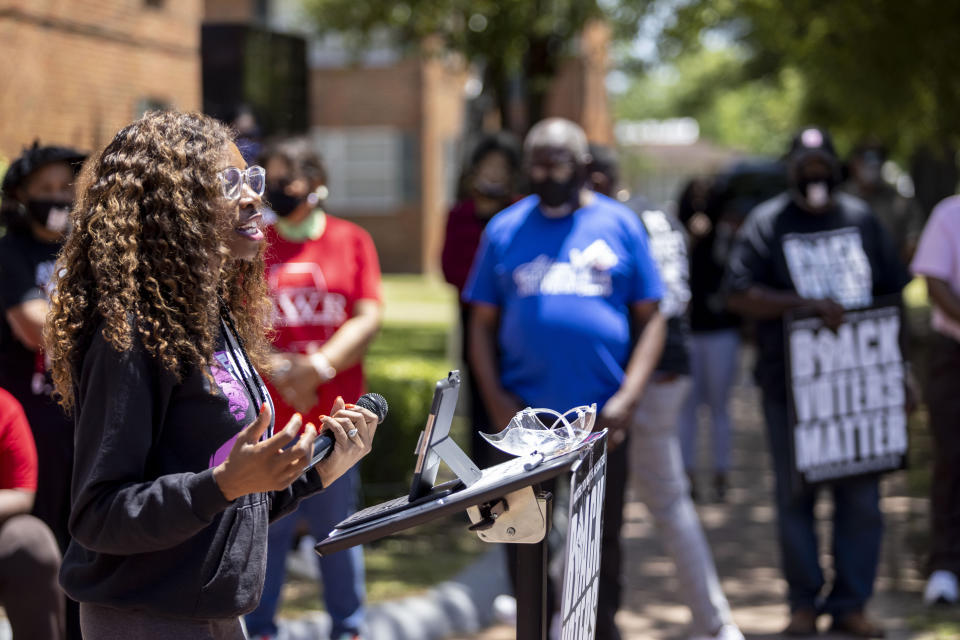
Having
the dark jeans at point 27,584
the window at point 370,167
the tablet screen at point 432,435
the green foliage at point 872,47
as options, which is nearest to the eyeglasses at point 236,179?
the tablet screen at point 432,435

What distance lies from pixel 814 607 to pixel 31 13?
5.26m

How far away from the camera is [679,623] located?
243 inches

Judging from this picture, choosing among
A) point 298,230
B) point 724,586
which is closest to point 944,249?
point 724,586

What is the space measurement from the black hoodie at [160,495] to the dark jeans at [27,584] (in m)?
1.25

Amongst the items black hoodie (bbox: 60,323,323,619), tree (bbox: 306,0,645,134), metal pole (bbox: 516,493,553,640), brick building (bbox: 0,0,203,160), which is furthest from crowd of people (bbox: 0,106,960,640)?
tree (bbox: 306,0,645,134)

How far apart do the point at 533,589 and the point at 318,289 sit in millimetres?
2611

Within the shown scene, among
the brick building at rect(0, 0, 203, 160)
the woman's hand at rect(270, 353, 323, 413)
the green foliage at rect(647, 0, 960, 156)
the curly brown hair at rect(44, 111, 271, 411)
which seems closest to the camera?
the curly brown hair at rect(44, 111, 271, 411)

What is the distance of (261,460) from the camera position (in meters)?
2.34

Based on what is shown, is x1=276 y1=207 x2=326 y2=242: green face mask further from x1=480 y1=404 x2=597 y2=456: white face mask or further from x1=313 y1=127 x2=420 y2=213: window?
x1=313 y1=127 x2=420 y2=213: window

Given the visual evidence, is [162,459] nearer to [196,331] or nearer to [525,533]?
[196,331]

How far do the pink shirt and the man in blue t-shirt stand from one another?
182 centimetres

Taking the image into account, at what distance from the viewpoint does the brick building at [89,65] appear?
6988 mm

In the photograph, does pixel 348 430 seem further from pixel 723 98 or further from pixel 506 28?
pixel 723 98

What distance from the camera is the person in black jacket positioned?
246cm
